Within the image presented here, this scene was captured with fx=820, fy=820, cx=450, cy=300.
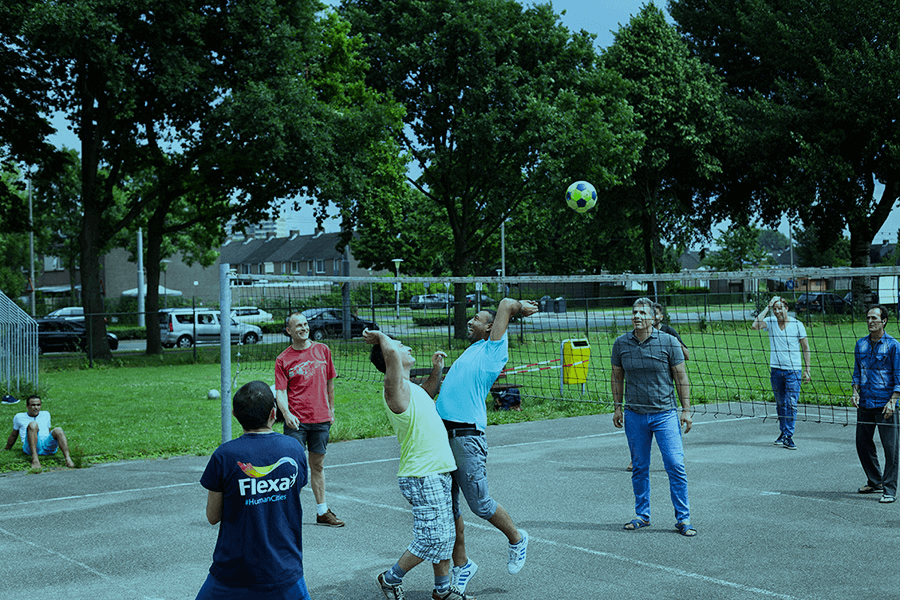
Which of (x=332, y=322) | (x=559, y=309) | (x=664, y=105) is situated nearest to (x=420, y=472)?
(x=332, y=322)

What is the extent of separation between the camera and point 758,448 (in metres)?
11.2

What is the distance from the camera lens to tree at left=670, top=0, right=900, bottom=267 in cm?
3422

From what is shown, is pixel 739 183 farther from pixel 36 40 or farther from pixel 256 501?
pixel 256 501

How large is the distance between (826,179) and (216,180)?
25.5m

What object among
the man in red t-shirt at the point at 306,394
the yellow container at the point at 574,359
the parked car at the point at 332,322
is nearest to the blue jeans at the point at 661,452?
the man in red t-shirt at the point at 306,394

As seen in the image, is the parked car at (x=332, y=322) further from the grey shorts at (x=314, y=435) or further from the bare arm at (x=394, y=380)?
the bare arm at (x=394, y=380)

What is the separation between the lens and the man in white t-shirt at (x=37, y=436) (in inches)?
425

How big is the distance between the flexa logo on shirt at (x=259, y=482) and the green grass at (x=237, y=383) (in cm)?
Answer: 558

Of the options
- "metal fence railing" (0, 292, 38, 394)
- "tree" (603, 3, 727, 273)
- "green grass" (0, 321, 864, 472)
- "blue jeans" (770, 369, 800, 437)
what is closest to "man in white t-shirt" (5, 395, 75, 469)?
"green grass" (0, 321, 864, 472)

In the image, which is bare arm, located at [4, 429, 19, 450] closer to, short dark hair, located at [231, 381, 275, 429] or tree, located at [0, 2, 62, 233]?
short dark hair, located at [231, 381, 275, 429]

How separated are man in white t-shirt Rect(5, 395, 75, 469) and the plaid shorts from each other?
7341 millimetres

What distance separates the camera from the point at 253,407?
152 inches

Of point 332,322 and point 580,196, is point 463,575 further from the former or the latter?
point 580,196

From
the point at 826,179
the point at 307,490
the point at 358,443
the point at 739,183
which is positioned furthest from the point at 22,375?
the point at 739,183
